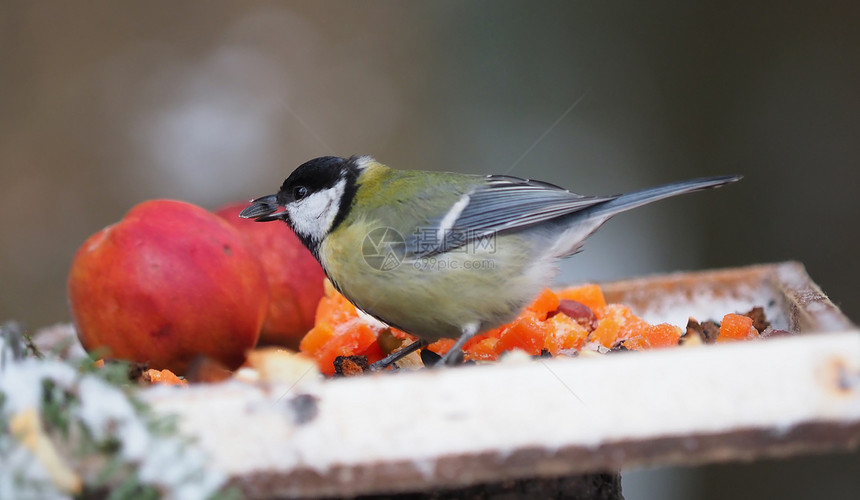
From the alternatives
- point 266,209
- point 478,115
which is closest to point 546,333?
point 266,209

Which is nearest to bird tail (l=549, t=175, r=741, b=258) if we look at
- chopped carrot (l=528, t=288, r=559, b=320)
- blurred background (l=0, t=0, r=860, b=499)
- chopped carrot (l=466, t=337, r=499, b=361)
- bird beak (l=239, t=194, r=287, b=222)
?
chopped carrot (l=528, t=288, r=559, b=320)

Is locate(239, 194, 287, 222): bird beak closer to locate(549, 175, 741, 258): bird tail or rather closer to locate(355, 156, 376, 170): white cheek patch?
locate(355, 156, 376, 170): white cheek patch

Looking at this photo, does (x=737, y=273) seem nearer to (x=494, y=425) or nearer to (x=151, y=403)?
(x=494, y=425)

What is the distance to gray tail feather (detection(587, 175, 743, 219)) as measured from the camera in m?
1.65

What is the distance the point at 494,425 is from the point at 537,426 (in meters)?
0.06

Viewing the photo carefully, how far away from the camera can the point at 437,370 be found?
3.59 feet

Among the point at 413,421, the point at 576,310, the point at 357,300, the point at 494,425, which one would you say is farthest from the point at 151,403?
the point at 576,310

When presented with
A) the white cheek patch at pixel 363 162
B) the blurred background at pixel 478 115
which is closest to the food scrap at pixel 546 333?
the white cheek patch at pixel 363 162

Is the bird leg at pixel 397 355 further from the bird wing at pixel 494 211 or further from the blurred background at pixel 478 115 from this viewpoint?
the blurred background at pixel 478 115

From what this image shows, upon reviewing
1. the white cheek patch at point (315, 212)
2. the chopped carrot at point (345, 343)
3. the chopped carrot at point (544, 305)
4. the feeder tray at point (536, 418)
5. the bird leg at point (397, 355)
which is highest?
the white cheek patch at point (315, 212)

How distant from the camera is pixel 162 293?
183cm

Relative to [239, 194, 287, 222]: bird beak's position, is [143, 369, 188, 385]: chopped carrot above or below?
below

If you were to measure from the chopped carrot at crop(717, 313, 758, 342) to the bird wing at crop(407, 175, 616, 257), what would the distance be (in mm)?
394

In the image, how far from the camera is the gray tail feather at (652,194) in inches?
65.1
